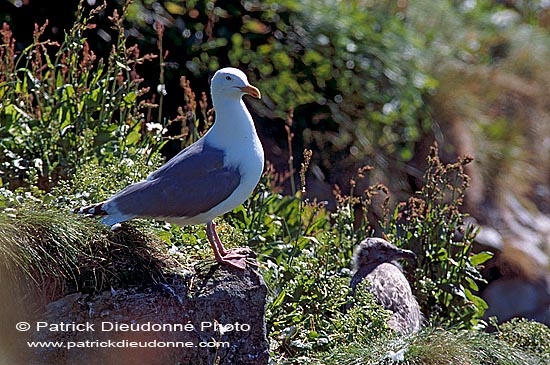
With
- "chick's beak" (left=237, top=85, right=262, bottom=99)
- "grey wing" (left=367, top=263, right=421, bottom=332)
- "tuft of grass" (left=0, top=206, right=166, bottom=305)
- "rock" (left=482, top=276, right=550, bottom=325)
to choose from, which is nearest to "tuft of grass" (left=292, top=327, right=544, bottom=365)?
"grey wing" (left=367, top=263, right=421, bottom=332)

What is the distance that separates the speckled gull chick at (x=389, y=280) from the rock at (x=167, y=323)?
89 centimetres

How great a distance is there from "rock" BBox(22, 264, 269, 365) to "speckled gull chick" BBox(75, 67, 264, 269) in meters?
0.14

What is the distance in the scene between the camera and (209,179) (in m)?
3.56

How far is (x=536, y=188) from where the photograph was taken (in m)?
7.39

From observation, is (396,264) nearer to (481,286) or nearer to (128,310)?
(128,310)

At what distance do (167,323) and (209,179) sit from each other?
592mm

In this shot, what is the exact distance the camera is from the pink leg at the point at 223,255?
3.68 m

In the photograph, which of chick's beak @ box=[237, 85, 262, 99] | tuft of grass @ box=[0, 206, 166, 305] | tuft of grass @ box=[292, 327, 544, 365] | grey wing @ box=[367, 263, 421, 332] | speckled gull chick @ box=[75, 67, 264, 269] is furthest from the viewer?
grey wing @ box=[367, 263, 421, 332]

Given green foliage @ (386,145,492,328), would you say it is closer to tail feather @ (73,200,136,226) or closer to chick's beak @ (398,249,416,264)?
chick's beak @ (398,249,416,264)

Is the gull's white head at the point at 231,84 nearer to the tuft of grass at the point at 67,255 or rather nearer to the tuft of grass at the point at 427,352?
the tuft of grass at the point at 67,255

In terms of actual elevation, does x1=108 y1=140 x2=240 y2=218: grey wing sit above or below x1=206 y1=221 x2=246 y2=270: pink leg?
above

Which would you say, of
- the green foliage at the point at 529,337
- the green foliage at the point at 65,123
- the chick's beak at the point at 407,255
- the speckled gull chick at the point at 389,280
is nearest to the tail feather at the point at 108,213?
the green foliage at the point at 65,123

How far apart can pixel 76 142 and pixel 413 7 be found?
4191 millimetres

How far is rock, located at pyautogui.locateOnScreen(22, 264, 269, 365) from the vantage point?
11.2 feet
